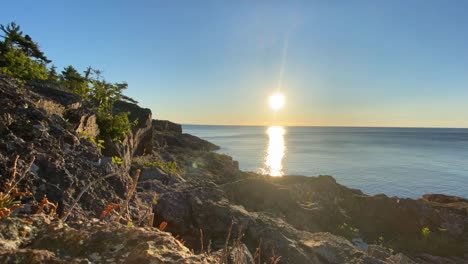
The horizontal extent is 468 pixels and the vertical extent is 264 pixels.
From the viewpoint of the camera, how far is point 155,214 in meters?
11.1

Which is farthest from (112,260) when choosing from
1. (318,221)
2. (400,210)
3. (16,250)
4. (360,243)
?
(400,210)

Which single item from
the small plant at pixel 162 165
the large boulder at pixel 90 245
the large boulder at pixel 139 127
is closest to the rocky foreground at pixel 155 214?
the large boulder at pixel 90 245

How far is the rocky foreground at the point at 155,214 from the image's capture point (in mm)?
2455

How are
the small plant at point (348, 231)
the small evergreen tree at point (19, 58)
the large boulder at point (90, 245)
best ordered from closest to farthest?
the large boulder at point (90, 245), the small evergreen tree at point (19, 58), the small plant at point (348, 231)

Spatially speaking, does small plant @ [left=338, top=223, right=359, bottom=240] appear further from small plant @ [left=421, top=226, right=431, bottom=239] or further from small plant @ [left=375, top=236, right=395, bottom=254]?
small plant @ [left=421, top=226, right=431, bottom=239]

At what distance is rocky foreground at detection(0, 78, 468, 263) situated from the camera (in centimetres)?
246

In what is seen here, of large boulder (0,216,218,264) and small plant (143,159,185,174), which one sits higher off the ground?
large boulder (0,216,218,264)

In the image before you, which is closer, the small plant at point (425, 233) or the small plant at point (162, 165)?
the small plant at point (425, 233)

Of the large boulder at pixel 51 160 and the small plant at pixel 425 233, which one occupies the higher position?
the large boulder at pixel 51 160

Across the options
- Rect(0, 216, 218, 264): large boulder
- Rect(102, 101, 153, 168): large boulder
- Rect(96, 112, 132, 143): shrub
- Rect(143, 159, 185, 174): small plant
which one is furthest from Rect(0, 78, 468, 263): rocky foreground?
Rect(143, 159, 185, 174): small plant

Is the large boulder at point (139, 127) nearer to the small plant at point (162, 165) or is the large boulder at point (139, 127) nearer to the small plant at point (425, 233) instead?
the small plant at point (162, 165)

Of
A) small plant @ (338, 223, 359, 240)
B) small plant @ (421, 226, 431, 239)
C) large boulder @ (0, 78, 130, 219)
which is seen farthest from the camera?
small plant @ (421, 226, 431, 239)

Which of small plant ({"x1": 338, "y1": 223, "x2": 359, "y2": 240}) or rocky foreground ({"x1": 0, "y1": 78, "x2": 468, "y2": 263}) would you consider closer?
rocky foreground ({"x1": 0, "y1": 78, "x2": 468, "y2": 263})

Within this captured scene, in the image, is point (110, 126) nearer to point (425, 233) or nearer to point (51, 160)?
point (51, 160)
